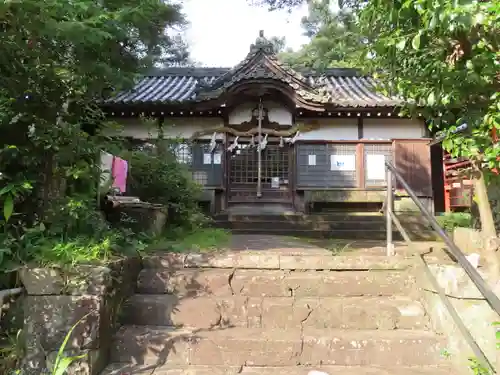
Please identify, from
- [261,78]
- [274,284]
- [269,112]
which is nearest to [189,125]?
[269,112]

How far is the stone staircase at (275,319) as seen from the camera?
302 centimetres

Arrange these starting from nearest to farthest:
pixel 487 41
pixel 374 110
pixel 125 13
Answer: pixel 487 41, pixel 125 13, pixel 374 110

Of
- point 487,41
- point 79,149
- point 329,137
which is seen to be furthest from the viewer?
point 329,137

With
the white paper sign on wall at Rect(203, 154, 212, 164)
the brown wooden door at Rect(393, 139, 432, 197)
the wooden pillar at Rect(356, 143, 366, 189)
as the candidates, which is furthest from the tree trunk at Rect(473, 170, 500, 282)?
the white paper sign on wall at Rect(203, 154, 212, 164)

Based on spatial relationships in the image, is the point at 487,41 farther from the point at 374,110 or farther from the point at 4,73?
the point at 374,110

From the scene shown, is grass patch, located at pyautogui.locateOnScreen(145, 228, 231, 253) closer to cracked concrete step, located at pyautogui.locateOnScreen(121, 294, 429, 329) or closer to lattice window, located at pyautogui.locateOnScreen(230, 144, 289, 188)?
cracked concrete step, located at pyautogui.locateOnScreen(121, 294, 429, 329)

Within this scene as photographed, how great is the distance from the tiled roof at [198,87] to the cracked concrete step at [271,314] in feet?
20.2

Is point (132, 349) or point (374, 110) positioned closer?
point (132, 349)

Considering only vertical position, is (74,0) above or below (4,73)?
above

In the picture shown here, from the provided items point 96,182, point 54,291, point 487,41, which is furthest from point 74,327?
point 487,41

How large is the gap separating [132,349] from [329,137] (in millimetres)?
8410

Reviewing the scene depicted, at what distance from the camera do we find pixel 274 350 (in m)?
3.06

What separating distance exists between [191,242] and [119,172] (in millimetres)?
1591

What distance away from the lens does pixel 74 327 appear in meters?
2.82
